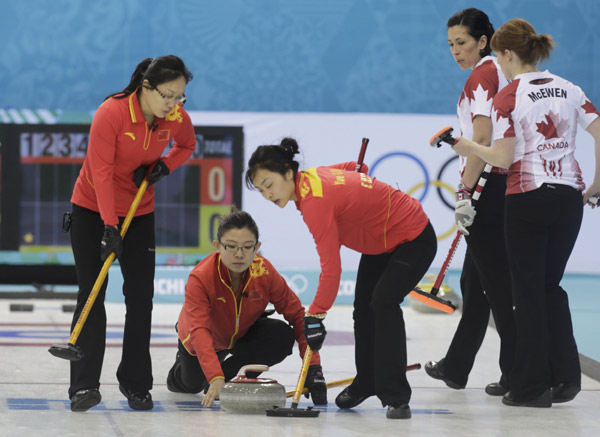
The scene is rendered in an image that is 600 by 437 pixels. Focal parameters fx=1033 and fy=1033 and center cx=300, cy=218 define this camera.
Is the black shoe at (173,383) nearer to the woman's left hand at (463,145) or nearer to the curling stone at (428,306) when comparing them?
the woman's left hand at (463,145)

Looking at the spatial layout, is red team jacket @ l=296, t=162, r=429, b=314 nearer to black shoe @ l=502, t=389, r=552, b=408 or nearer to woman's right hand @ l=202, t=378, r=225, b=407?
woman's right hand @ l=202, t=378, r=225, b=407

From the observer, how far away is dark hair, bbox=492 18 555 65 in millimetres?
3646

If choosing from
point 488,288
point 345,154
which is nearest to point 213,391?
point 488,288

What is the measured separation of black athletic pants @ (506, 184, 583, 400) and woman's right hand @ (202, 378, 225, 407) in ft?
3.43

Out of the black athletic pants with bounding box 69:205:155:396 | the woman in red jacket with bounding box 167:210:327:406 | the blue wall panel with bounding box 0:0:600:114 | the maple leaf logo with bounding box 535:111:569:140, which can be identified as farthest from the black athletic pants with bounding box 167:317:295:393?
the blue wall panel with bounding box 0:0:600:114

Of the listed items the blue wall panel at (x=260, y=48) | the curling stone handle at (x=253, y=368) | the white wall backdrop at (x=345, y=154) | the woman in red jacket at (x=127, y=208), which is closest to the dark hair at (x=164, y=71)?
the woman in red jacket at (x=127, y=208)

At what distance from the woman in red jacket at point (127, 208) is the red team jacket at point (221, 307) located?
0.17 metres

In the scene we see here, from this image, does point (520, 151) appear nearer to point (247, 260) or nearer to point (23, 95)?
point (247, 260)

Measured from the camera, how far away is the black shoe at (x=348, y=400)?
363cm

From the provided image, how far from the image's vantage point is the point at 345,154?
7.29m

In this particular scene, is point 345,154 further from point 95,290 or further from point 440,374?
point 95,290

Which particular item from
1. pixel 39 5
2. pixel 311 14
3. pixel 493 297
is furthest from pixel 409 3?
pixel 493 297

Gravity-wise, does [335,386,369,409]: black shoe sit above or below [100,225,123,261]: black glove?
below

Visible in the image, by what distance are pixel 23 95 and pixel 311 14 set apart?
7.69ft
